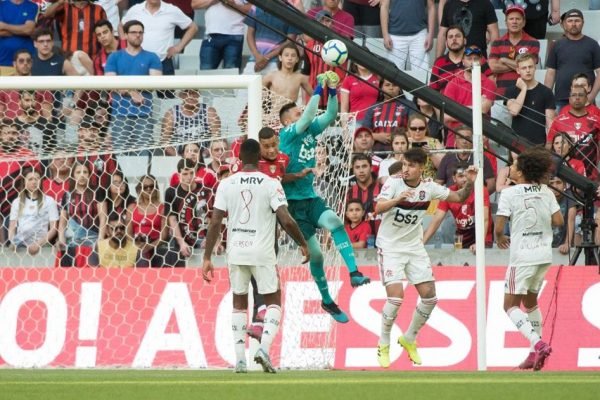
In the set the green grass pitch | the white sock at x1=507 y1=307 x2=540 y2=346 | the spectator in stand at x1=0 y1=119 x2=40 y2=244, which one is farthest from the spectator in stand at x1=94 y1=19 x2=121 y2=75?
the green grass pitch

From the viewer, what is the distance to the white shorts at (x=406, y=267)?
13.9 meters

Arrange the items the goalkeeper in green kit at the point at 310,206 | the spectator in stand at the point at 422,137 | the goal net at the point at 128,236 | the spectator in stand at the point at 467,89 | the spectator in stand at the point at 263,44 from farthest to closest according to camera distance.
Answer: the spectator in stand at the point at 263,44 → the spectator in stand at the point at 467,89 → the spectator in stand at the point at 422,137 → the goal net at the point at 128,236 → the goalkeeper in green kit at the point at 310,206

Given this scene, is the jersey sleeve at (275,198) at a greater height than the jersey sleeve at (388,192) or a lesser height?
lesser

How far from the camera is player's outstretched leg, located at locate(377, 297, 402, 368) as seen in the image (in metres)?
13.9

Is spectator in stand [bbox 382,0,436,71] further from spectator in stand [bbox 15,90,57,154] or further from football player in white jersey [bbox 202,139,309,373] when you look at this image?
football player in white jersey [bbox 202,139,309,373]

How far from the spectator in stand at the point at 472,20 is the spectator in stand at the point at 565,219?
3.30 meters

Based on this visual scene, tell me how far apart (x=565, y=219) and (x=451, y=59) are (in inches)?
124

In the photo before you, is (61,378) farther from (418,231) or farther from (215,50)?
(215,50)

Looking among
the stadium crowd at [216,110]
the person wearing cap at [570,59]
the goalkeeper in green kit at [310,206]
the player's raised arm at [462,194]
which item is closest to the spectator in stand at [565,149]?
the stadium crowd at [216,110]

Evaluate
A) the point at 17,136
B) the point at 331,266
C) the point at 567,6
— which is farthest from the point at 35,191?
the point at 567,6

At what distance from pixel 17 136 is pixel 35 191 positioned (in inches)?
26.0

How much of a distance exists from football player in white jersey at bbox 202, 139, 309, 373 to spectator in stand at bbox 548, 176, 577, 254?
17.1ft

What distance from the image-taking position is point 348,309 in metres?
15.6

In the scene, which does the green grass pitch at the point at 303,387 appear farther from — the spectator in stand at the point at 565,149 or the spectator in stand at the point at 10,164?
the spectator in stand at the point at 565,149
